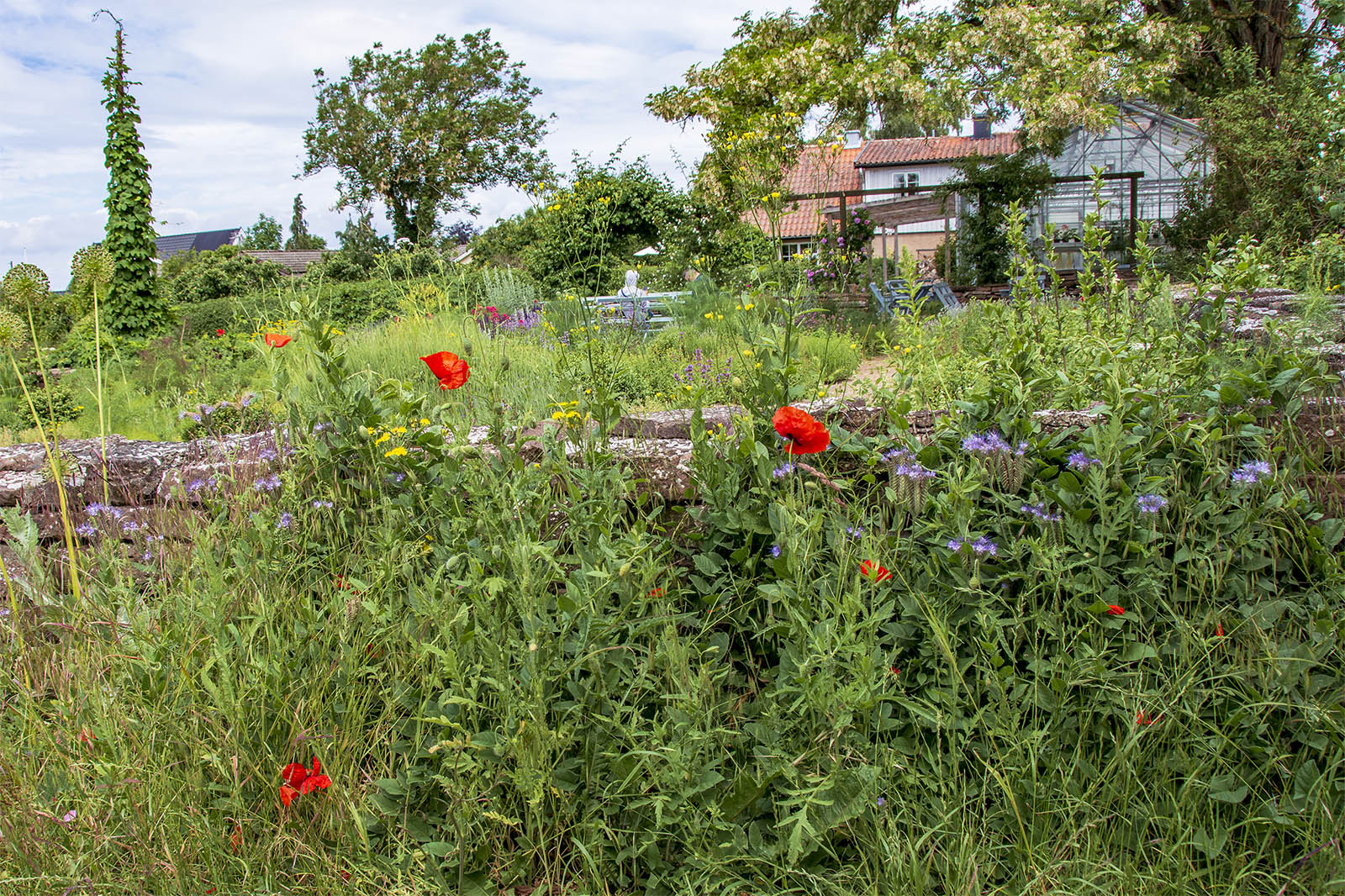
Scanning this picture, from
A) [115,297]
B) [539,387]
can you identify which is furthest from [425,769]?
[115,297]

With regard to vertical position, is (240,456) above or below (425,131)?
below

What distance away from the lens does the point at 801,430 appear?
5.04ft

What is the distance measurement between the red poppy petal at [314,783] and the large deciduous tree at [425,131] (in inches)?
1162

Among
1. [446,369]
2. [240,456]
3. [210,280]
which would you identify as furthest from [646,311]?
[210,280]

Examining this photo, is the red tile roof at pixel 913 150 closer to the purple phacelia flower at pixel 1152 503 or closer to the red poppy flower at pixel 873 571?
the purple phacelia flower at pixel 1152 503

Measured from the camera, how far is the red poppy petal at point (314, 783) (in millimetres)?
1420

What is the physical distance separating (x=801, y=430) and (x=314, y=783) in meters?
1.08

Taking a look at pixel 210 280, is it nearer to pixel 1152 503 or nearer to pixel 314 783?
pixel 314 783

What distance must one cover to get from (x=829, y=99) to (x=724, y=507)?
18234 mm

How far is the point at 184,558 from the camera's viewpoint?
2.08m

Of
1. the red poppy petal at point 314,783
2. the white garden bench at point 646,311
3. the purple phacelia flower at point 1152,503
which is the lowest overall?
the red poppy petal at point 314,783

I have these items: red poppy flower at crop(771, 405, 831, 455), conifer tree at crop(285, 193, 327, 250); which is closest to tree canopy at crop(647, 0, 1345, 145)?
red poppy flower at crop(771, 405, 831, 455)

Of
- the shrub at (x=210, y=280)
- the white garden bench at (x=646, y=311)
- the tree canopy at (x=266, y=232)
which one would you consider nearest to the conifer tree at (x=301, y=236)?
the tree canopy at (x=266, y=232)

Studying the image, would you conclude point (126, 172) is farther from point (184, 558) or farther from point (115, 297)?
point (184, 558)
